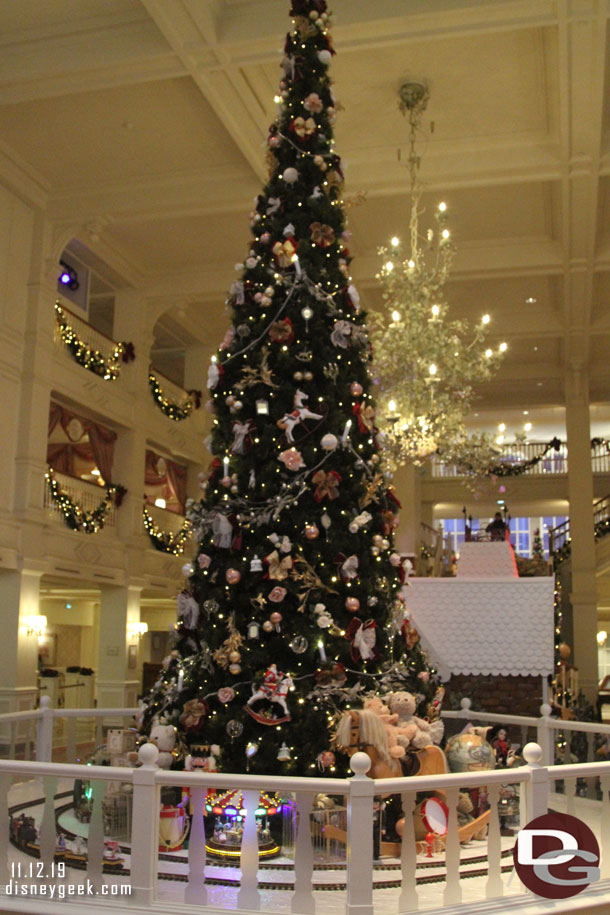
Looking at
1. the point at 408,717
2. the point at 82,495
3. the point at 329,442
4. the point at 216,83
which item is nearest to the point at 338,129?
the point at 216,83

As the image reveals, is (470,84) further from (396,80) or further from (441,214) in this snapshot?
(441,214)

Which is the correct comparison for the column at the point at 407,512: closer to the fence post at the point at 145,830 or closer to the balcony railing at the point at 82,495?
the balcony railing at the point at 82,495

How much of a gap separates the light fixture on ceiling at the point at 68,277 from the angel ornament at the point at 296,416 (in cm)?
1030

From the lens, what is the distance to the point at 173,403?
711 inches

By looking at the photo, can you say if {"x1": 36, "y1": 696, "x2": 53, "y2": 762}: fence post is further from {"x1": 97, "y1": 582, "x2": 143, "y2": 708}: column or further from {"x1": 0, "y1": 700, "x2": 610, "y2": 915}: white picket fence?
{"x1": 97, "y1": 582, "x2": 143, "y2": 708}: column

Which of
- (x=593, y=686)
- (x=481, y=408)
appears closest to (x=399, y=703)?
(x=593, y=686)

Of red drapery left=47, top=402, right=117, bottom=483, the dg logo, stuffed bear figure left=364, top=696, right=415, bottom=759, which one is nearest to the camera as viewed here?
the dg logo

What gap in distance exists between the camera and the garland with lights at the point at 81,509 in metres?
13.8

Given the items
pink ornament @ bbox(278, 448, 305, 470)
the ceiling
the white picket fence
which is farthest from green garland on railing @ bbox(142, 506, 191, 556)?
the white picket fence

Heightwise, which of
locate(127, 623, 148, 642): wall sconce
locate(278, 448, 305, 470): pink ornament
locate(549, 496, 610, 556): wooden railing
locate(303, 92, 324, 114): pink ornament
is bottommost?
locate(127, 623, 148, 642): wall sconce

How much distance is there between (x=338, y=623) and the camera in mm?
5906

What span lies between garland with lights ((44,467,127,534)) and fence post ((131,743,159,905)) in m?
9.68

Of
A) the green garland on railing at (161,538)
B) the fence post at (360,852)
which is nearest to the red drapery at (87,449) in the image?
the green garland on railing at (161,538)

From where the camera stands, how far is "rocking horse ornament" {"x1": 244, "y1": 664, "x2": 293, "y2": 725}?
552 centimetres
